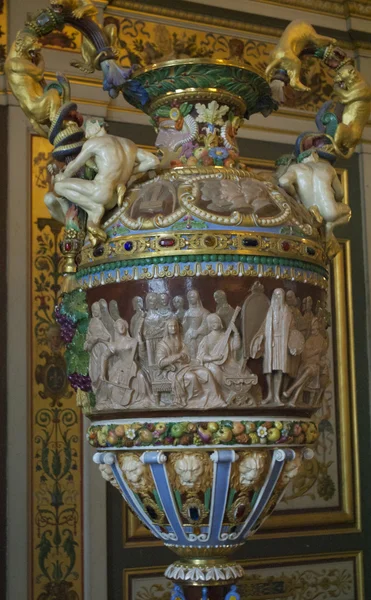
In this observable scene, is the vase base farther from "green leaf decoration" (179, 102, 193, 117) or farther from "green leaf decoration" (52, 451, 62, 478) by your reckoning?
"green leaf decoration" (52, 451, 62, 478)

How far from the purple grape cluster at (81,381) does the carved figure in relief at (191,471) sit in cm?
41

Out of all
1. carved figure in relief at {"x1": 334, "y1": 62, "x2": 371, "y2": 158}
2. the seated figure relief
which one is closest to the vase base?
the seated figure relief

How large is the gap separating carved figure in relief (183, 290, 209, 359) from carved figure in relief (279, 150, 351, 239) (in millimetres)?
584

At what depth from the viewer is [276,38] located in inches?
213

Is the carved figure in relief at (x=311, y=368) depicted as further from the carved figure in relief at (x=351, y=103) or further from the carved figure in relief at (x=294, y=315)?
the carved figure in relief at (x=351, y=103)

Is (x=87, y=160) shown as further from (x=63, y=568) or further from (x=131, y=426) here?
(x=63, y=568)

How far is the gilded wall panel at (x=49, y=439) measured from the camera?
433 cm

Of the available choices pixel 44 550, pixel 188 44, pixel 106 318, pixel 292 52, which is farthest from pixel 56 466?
pixel 188 44

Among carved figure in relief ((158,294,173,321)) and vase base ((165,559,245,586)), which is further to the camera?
vase base ((165,559,245,586))

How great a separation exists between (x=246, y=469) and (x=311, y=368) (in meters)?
0.40

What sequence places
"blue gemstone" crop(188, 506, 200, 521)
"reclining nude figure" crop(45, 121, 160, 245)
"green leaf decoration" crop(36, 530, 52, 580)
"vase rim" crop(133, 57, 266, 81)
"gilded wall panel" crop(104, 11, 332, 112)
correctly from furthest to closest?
"gilded wall panel" crop(104, 11, 332, 112)
"green leaf decoration" crop(36, 530, 52, 580)
"vase rim" crop(133, 57, 266, 81)
"reclining nude figure" crop(45, 121, 160, 245)
"blue gemstone" crop(188, 506, 200, 521)

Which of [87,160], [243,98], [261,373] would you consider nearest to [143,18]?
[243,98]

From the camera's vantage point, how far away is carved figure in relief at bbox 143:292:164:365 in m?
2.63

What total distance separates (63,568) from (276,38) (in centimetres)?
341
